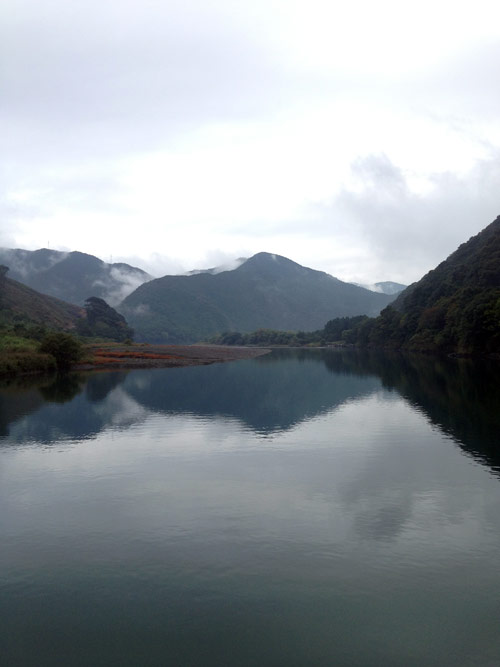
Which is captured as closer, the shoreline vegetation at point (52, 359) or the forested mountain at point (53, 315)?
the shoreline vegetation at point (52, 359)

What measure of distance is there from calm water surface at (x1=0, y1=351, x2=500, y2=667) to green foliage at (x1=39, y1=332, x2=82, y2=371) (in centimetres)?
4134

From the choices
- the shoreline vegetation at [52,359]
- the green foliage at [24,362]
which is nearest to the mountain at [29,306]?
the shoreline vegetation at [52,359]

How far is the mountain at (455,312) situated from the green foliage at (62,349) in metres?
61.4

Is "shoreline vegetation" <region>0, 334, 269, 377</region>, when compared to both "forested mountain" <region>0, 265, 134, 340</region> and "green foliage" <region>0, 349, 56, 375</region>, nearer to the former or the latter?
"green foliage" <region>0, 349, 56, 375</region>

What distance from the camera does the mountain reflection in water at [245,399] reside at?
1238 inches

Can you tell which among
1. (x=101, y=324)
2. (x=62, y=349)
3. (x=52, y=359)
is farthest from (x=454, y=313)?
(x=101, y=324)

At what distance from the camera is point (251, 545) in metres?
14.3

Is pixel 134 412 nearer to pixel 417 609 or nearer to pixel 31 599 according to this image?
pixel 31 599

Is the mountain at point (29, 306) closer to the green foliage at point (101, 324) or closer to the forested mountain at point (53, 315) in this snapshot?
the forested mountain at point (53, 315)

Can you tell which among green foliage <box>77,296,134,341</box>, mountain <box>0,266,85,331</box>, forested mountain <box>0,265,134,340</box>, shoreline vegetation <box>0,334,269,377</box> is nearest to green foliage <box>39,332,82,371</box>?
shoreline vegetation <box>0,334,269,377</box>

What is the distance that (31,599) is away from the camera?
1176cm

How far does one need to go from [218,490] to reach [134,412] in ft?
68.4

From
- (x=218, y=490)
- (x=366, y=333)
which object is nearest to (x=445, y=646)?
(x=218, y=490)

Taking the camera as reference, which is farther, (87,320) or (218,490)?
(87,320)
